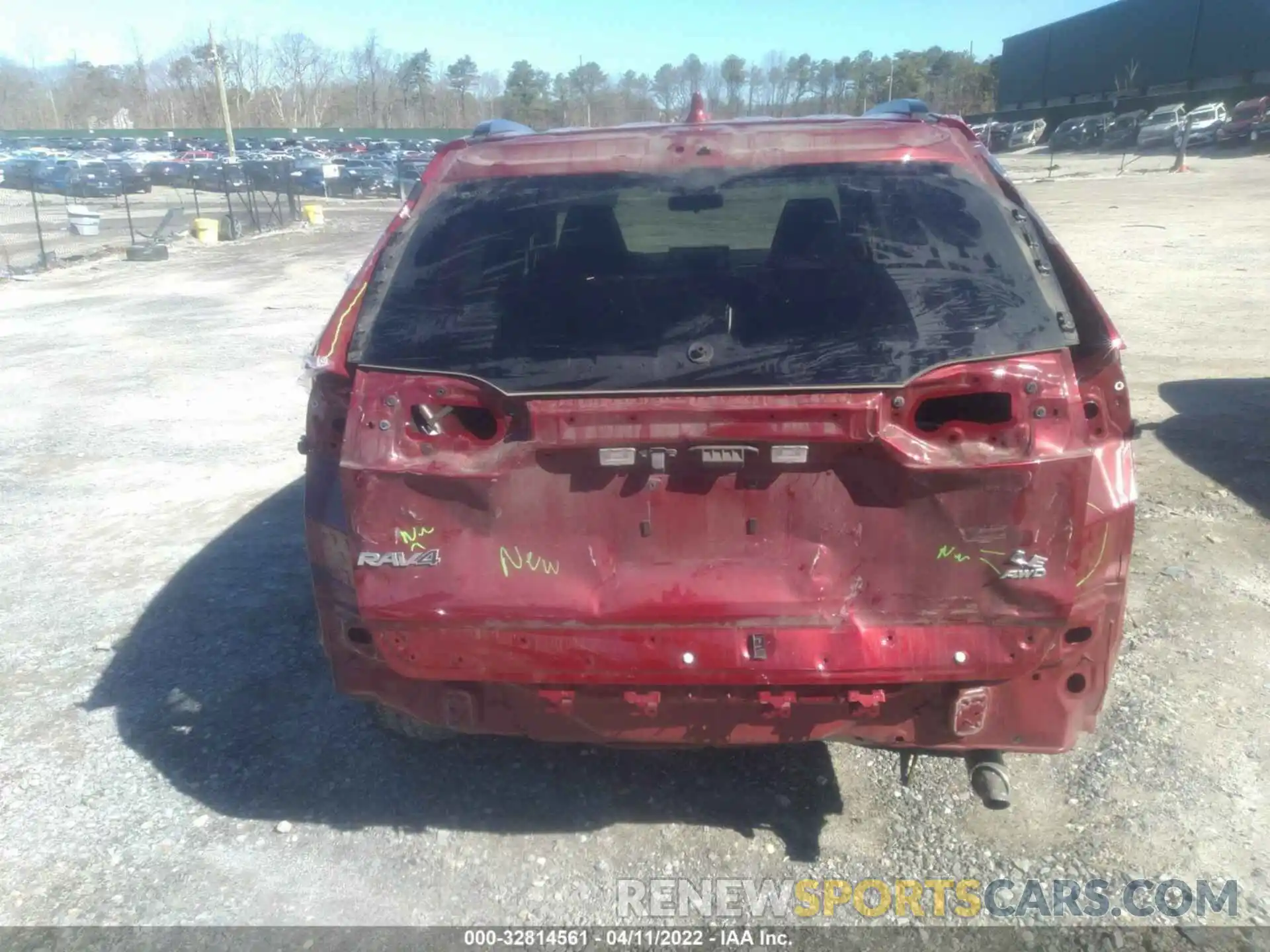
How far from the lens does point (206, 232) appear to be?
23.0 meters

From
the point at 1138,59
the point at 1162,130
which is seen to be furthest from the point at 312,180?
the point at 1138,59

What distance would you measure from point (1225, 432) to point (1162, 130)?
155 feet

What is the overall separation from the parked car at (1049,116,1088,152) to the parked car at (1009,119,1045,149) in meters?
2.14

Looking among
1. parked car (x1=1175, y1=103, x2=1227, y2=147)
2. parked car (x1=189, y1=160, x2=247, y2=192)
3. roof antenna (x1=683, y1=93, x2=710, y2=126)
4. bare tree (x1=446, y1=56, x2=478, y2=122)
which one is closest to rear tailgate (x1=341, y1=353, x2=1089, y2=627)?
roof antenna (x1=683, y1=93, x2=710, y2=126)

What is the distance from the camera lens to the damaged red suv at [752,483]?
2.37 m

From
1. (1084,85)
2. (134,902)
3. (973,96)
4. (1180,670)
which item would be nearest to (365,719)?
(134,902)

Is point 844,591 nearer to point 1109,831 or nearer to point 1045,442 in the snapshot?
point 1045,442

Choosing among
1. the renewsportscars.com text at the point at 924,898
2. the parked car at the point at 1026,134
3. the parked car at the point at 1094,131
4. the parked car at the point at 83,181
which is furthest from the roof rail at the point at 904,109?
the parked car at the point at 1026,134

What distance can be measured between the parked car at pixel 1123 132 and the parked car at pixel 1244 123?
268 inches

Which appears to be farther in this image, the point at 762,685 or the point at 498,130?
the point at 498,130

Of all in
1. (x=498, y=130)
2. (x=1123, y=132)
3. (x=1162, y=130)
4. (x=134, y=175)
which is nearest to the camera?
(x=498, y=130)

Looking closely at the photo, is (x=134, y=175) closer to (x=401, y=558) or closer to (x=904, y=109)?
(x=904, y=109)

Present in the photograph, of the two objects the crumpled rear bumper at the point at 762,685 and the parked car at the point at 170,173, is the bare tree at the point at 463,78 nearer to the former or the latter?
the parked car at the point at 170,173

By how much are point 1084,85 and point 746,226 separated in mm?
70129
